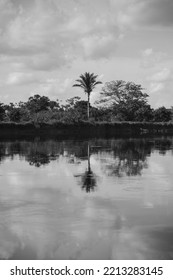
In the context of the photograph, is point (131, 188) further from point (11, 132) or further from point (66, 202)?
point (11, 132)

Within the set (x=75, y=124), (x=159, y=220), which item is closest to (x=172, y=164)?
(x=159, y=220)

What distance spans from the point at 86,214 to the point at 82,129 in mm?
56743

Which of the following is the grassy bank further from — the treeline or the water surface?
the water surface

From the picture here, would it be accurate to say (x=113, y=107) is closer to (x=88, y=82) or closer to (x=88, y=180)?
(x=88, y=82)

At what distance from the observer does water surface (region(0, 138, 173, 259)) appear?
24.5ft

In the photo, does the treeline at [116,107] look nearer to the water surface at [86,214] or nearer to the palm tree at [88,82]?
the palm tree at [88,82]

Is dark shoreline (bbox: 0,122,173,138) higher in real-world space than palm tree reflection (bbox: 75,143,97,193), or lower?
higher

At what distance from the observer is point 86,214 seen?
9961mm

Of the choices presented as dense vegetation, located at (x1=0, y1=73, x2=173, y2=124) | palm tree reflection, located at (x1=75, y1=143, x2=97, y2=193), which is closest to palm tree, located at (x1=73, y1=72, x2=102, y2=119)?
dense vegetation, located at (x1=0, y1=73, x2=173, y2=124)

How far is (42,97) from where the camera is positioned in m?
84.8

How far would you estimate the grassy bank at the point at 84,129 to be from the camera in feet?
195

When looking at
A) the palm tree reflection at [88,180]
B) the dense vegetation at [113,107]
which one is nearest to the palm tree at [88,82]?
the dense vegetation at [113,107]

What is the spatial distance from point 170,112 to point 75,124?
27.2 m

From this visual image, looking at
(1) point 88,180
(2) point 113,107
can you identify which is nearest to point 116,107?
(2) point 113,107
